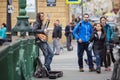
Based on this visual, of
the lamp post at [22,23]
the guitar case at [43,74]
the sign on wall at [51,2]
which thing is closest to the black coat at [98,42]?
the guitar case at [43,74]

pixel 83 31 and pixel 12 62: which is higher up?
pixel 12 62

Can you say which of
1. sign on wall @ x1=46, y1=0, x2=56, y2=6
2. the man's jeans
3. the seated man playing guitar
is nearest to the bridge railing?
the seated man playing guitar

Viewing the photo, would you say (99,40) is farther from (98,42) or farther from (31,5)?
(31,5)

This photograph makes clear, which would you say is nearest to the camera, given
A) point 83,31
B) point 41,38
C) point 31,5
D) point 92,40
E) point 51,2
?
point 41,38

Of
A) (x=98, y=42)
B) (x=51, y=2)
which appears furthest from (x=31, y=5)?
(x=98, y=42)

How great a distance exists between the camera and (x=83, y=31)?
50.5 ft

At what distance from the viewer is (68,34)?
29719 millimetres

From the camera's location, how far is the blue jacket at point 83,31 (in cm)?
1530

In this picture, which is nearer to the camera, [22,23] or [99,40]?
[22,23]

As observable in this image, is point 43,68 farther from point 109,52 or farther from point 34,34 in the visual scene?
point 109,52

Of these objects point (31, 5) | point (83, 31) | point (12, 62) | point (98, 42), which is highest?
point (12, 62)

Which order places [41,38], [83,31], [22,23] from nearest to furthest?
[22,23]
[41,38]
[83,31]

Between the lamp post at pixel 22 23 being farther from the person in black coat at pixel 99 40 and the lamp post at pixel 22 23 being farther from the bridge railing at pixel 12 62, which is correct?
the bridge railing at pixel 12 62

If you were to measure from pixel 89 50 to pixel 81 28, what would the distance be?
73cm
